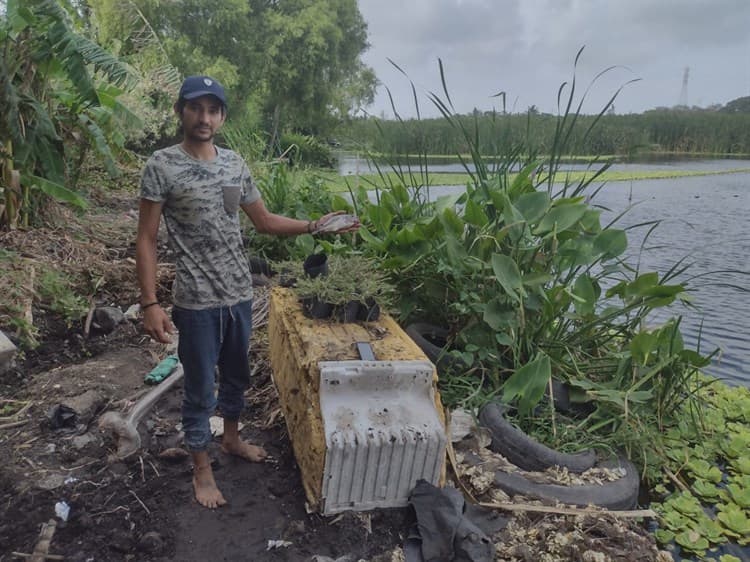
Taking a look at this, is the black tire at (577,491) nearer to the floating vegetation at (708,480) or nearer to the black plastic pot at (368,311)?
the floating vegetation at (708,480)

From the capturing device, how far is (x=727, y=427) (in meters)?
2.91

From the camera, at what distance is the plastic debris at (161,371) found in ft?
9.36

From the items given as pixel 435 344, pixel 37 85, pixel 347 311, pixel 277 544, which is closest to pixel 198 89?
pixel 347 311

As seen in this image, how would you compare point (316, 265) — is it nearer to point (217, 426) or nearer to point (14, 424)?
point (217, 426)

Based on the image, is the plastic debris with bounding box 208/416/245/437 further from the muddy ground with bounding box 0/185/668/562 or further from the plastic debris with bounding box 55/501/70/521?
the plastic debris with bounding box 55/501/70/521

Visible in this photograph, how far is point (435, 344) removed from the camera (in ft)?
9.69

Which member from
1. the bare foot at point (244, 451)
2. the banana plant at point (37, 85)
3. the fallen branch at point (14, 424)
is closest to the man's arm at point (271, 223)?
the bare foot at point (244, 451)

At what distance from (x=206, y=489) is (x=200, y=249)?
0.89 m

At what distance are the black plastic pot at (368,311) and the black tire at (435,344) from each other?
50 cm

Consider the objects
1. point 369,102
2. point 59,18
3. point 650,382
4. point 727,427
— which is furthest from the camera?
point 369,102

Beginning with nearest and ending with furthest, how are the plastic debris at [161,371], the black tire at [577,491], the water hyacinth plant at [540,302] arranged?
the black tire at [577,491] → the water hyacinth plant at [540,302] → the plastic debris at [161,371]

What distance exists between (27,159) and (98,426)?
9.13ft

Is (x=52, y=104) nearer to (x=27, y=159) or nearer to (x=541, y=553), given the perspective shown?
(x=27, y=159)

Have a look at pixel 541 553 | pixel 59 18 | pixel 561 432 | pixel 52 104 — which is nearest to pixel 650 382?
pixel 561 432
